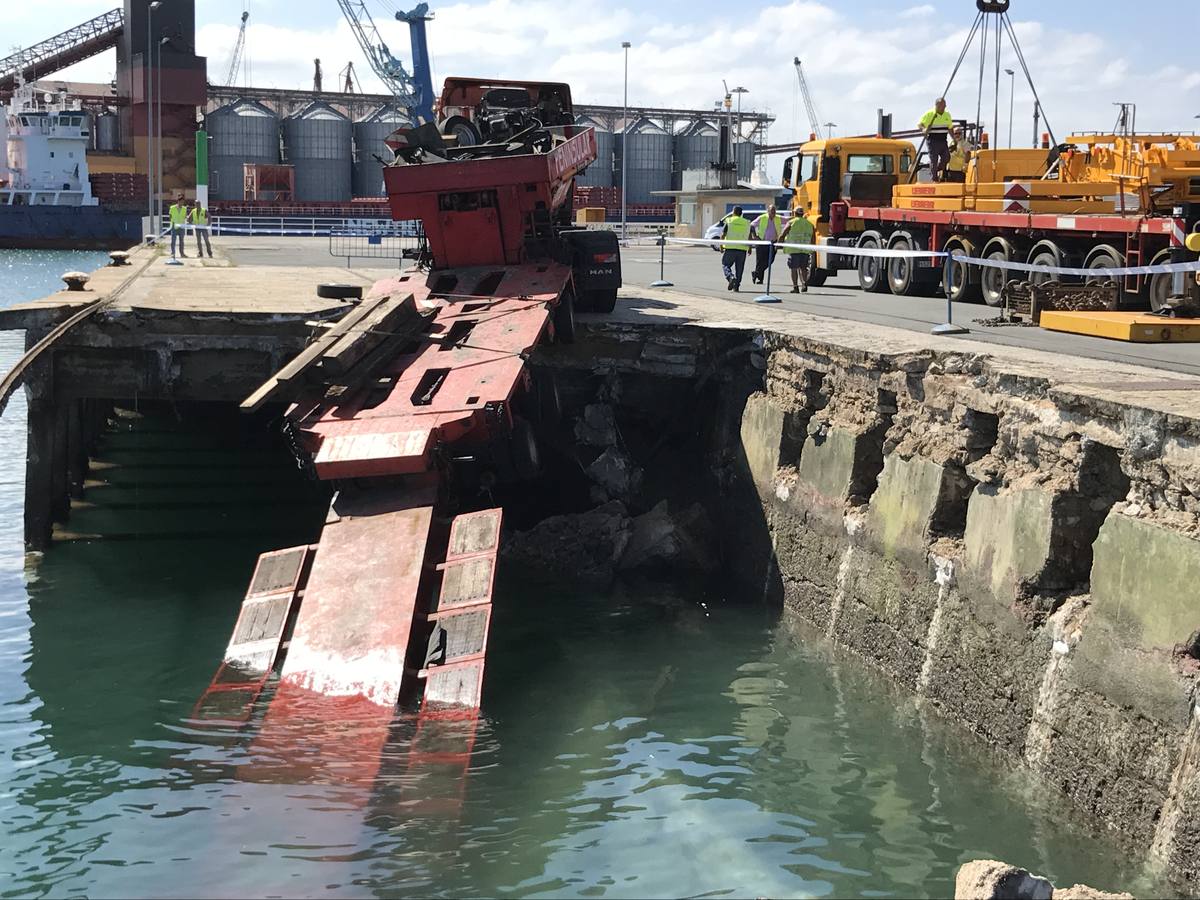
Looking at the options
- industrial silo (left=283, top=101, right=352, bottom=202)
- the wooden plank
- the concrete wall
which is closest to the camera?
the concrete wall

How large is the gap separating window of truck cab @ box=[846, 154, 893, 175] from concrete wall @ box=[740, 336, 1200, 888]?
1485 cm

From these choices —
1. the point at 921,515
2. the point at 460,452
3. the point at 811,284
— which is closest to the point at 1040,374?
the point at 921,515

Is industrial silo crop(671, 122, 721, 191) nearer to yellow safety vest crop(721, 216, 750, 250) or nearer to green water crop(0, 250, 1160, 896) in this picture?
yellow safety vest crop(721, 216, 750, 250)

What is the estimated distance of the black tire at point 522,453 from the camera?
12.7 m

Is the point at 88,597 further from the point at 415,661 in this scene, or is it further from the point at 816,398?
the point at 816,398

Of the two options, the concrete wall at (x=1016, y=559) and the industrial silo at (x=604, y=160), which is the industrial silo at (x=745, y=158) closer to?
the industrial silo at (x=604, y=160)

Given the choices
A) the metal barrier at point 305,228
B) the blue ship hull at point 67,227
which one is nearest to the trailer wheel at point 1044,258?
the metal barrier at point 305,228

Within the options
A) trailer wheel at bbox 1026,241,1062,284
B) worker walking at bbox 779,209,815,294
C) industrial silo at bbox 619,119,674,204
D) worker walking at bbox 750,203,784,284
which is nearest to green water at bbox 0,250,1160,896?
trailer wheel at bbox 1026,241,1062,284

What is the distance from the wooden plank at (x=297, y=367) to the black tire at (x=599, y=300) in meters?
4.13

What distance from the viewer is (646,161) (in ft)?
306

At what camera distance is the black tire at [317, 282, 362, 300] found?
1512cm

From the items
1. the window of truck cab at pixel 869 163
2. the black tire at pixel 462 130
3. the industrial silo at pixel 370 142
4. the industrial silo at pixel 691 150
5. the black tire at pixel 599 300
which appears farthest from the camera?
the industrial silo at pixel 691 150

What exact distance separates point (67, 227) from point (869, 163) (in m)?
58.2

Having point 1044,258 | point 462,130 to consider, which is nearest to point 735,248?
point 1044,258
